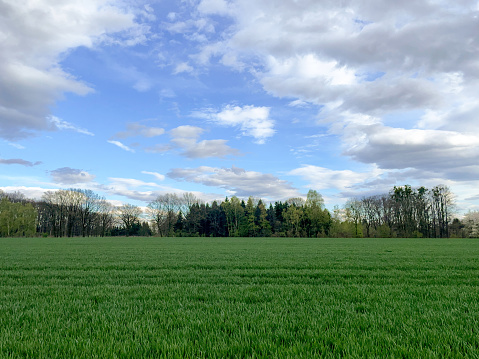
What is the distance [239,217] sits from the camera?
101812 millimetres

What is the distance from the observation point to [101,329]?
14.4 ft

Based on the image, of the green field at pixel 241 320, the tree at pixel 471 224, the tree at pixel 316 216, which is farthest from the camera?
the tree at pixel 316 216

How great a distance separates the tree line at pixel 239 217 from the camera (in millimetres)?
81438

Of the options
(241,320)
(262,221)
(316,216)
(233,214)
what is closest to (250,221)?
(262,221)

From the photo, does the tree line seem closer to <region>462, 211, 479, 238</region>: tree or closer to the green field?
<region>462, 211, 479, 238</region>: tree

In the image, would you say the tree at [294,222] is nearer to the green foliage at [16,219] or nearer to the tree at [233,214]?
the tree at [233,214]

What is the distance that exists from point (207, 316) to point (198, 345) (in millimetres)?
1286

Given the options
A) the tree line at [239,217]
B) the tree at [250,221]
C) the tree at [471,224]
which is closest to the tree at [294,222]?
the tree line at [239,217]

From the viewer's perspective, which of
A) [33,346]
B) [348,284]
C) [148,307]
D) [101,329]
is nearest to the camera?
[33,346]

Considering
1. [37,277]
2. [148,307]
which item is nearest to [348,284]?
[148,307]

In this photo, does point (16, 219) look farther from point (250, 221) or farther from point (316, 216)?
point (316, 216)

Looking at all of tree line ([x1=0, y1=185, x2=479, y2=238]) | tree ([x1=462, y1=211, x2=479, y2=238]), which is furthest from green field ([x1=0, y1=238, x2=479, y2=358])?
tree ([x1=462, y1=211, x2=479, y2=238])

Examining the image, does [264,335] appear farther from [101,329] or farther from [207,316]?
[101,329]

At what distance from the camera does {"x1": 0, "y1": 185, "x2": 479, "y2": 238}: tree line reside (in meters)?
81.4
